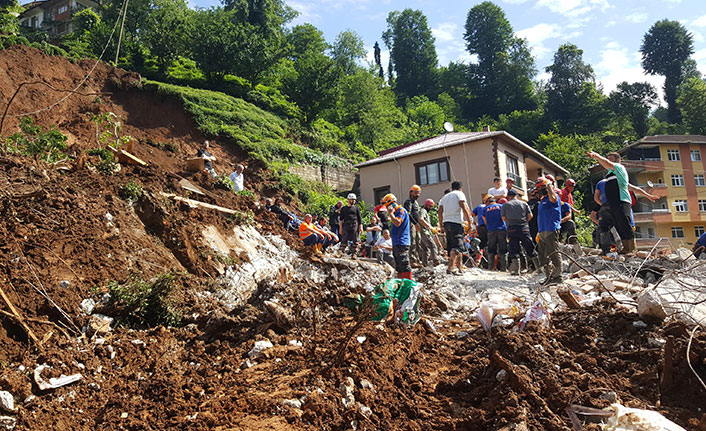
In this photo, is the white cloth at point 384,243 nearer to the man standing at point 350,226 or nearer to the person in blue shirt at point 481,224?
the man standing at point 350,226

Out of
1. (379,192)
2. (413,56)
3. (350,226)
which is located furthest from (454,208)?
(413,56)

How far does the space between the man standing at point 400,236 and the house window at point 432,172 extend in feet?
58.4

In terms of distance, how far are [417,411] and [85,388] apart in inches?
110

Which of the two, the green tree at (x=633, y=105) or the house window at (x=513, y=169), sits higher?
the green tree at (x=633, y=105)

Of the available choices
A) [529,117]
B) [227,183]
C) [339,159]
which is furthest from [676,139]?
[227,183]

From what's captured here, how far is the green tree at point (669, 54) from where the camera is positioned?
58.7m

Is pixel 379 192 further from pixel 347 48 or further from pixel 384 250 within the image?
pixel 347 48

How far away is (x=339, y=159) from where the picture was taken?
87.5 ft

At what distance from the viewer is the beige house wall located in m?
23.0

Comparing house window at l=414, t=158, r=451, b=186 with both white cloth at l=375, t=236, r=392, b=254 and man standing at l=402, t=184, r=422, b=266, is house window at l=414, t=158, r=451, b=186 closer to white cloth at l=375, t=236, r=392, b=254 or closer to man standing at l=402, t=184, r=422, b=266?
white cloth at l=375, t=236, r=392, b=254

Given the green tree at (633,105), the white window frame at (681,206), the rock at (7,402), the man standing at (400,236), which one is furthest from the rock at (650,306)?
the green tree at (633,105)

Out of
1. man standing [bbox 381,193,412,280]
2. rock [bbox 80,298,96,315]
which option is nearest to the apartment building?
man standing [bbox 381,193,412,280]

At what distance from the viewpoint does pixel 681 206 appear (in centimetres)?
3828

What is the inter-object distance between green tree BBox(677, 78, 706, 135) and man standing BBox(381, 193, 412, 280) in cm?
5578
